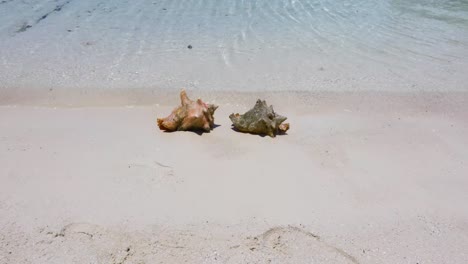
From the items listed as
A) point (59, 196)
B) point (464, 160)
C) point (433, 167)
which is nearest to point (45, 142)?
point (59, 196)

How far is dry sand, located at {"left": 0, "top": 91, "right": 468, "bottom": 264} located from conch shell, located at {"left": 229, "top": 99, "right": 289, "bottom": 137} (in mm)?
91

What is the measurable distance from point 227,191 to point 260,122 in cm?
97

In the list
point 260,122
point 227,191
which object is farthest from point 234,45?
point 227,191

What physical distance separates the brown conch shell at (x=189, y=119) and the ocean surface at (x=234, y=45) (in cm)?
122

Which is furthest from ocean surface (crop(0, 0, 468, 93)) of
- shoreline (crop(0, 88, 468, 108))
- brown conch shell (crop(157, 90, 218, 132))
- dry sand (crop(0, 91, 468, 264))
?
brown conch shell (crop(157, 90, 218, 132))

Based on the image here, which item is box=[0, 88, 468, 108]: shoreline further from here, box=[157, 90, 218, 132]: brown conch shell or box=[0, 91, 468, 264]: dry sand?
box=[157, 90, 218, 132]: brown conch shell

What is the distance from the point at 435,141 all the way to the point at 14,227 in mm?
3596

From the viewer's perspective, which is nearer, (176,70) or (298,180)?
(298,180)

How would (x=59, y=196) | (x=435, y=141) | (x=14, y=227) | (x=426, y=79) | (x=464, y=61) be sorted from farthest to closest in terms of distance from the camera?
1. (x=464, y=61)
2. (x=426, y=79)
3. (x=435, y=141)
4. (x=59, y=196)
5. (x=14, y=227)

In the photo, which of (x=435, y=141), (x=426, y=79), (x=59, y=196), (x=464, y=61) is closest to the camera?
(x=59, y=196)

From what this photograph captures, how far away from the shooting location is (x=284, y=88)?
5215 mm

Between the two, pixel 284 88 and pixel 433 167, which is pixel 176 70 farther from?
pixel 433 167

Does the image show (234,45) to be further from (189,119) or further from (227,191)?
(227,191)

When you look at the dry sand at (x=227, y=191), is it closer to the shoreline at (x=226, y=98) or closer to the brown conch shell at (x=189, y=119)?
the brown conch shell at (x=189, y=119)
